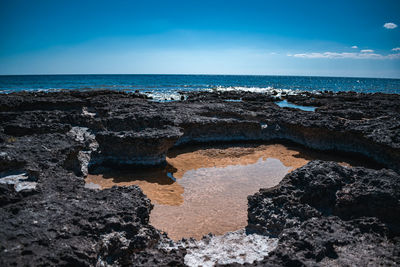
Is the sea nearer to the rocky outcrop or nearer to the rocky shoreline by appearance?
the rocky shoreline

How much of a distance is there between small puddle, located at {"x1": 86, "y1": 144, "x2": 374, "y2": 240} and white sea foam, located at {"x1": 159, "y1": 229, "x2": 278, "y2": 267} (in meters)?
1.19

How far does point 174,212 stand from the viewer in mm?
6281

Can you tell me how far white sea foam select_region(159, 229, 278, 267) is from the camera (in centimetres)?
366

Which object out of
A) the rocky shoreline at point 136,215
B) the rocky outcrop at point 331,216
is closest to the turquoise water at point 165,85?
the rocky shoreline at point 136,215

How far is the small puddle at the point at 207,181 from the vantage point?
5902 mm

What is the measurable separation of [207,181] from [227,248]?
4.21 m

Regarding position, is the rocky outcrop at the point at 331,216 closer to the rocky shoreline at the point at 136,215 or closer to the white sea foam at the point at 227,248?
the rocky shoreline at the point at 136,215

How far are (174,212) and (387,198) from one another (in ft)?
15.1

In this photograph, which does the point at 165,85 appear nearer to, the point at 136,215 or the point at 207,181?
the point at 207,181

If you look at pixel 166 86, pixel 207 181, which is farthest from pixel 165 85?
pixel 207 181

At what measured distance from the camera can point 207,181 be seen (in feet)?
27.0

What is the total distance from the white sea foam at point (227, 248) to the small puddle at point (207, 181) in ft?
3.90

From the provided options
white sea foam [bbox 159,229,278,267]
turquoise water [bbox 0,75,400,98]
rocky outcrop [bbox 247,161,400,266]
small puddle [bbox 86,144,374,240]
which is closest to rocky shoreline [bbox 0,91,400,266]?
rocky outcrop [bbox 247,161,400,266]

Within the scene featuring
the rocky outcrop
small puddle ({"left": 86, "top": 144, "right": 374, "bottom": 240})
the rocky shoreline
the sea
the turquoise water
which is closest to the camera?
the rocky shoreline
